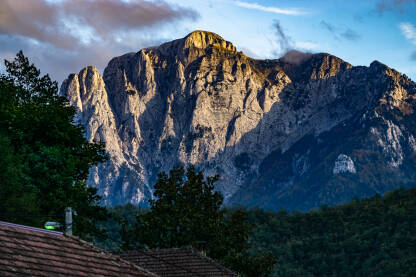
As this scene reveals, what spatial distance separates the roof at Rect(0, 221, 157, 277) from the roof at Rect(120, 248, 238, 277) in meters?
13.7

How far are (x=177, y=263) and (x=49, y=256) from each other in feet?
57.3

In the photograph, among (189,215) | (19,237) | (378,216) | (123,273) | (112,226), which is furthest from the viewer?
(378,216)

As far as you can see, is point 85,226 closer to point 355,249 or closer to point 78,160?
point 78,160

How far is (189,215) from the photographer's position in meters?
52.4

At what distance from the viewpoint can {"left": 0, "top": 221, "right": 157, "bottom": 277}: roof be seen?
13.4 meters

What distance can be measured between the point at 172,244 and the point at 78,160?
412 inches

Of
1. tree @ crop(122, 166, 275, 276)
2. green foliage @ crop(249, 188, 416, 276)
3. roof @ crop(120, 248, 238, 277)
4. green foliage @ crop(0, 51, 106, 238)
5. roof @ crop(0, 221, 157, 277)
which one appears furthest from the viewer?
green foliage @ crop(249, 188, 416, 276)

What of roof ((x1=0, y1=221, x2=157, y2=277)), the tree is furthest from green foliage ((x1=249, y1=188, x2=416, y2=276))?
roof ((x1=0, y1=221, x2=157, y2=277))

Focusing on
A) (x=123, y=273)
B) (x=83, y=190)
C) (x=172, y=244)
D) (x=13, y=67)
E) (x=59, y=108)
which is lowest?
(x=123, y=273)

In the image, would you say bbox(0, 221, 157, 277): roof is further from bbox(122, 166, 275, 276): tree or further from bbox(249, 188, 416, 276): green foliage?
bbox(249, 188, 416, 276): green foliage

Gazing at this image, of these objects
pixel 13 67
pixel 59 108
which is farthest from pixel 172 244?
pixel 13 67

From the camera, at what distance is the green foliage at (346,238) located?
13900cm

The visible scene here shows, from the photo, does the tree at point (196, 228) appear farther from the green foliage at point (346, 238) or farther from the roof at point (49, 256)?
the green foliage at point (346, 238)

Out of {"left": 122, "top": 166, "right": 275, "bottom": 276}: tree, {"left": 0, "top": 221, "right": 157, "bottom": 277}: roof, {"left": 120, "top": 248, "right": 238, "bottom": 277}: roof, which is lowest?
{"left": 0, "top": 221, "right": 157, "bottom": 277}: roof
